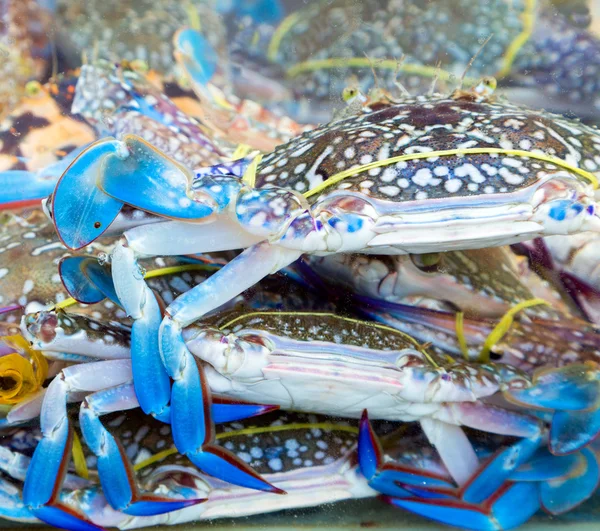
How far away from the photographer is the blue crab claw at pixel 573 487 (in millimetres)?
1380

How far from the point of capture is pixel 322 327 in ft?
4.40

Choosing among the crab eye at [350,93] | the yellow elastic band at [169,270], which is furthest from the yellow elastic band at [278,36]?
the yellow elastic band at [169,270]

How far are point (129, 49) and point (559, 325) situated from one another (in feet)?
7.43

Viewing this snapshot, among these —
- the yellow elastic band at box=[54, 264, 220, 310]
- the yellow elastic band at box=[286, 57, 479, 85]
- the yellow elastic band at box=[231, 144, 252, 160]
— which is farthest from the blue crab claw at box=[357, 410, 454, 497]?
the yellow elastic band at box=[286, 57, 479, 85]

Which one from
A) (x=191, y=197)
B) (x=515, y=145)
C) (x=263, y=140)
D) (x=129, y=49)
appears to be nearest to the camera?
(x=191, y=197)

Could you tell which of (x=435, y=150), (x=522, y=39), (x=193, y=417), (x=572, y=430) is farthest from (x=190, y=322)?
Result: (x=522, y=39)

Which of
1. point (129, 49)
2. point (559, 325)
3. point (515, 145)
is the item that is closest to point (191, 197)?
point (515, 145)

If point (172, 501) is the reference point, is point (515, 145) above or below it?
above

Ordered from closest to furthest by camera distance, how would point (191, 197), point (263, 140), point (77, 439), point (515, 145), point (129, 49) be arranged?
point (191, 197)
point (515, 145)
point (77, 439)
point (263, 140)
point (129, 49)

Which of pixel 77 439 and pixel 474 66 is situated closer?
pixel 77 439

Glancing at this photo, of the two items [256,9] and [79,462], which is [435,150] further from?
[256,9]

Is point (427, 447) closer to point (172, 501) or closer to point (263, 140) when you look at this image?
point (172, 501)

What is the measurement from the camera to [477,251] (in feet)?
5.18

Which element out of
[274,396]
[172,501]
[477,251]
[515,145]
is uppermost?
[515,145]
